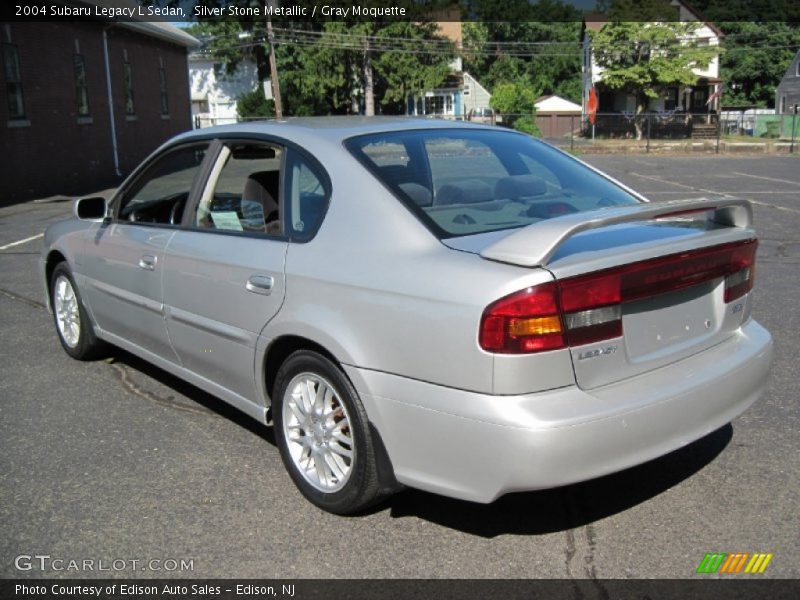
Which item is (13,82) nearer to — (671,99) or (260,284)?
(260,284)

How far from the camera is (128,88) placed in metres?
26.4

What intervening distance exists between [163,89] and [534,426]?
30.1 m

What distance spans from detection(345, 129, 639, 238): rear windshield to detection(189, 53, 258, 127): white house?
6200cm

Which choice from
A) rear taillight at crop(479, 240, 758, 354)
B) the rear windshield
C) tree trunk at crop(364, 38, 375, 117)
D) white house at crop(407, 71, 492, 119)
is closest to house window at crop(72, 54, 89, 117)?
the rear windshield

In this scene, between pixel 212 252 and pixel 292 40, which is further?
pixel 292 40

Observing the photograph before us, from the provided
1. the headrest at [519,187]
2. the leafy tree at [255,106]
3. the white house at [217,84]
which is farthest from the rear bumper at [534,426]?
the white house at [217,84]

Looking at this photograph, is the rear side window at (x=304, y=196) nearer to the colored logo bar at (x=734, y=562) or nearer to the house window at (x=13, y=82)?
the colored logo bar at (x=734, y=562)

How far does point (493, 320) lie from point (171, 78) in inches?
1222

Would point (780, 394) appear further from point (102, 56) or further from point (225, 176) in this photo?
point (102, 56)

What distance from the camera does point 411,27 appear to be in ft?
183

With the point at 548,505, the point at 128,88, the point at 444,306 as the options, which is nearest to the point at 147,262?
the point at 444,306

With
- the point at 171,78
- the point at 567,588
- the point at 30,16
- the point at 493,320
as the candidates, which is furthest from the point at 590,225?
the point at 171,78
